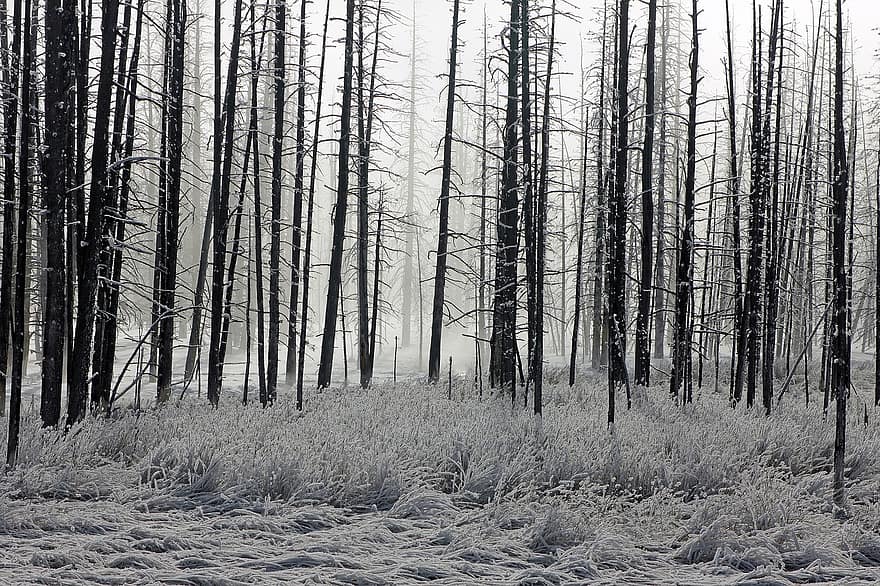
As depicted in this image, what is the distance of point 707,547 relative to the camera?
4.58 m

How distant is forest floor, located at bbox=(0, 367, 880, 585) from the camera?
411 cm

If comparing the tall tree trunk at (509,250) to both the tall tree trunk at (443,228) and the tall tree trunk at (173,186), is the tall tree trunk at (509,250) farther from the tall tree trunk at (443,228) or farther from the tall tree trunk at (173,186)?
the tall tree trunk at (173,186)

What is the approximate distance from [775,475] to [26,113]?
7824 millimetres

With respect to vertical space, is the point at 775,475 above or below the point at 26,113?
below

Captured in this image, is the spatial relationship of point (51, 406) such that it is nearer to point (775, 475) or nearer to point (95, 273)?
point (95, 273)

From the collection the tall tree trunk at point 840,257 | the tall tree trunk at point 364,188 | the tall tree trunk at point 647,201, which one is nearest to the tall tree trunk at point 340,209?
the tall tree trunk at point 364,188

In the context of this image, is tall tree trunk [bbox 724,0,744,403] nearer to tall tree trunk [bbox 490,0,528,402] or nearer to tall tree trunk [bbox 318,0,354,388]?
tall tree trunk [bbox 490,0,528,402]

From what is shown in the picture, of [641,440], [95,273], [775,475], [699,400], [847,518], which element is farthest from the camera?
[699,400]

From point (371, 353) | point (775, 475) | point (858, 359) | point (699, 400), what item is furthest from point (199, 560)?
point (858, 359)

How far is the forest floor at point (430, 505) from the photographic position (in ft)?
13.5

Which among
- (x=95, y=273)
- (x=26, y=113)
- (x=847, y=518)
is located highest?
(x=26, y=113)

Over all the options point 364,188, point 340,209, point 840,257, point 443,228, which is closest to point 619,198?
point 840,257

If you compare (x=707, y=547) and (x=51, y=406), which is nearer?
(x=707, y=547)

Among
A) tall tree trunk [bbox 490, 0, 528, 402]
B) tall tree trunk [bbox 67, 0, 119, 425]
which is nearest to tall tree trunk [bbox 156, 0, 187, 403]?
tall tree trunk [bbox 67, 0, 119, 425]
